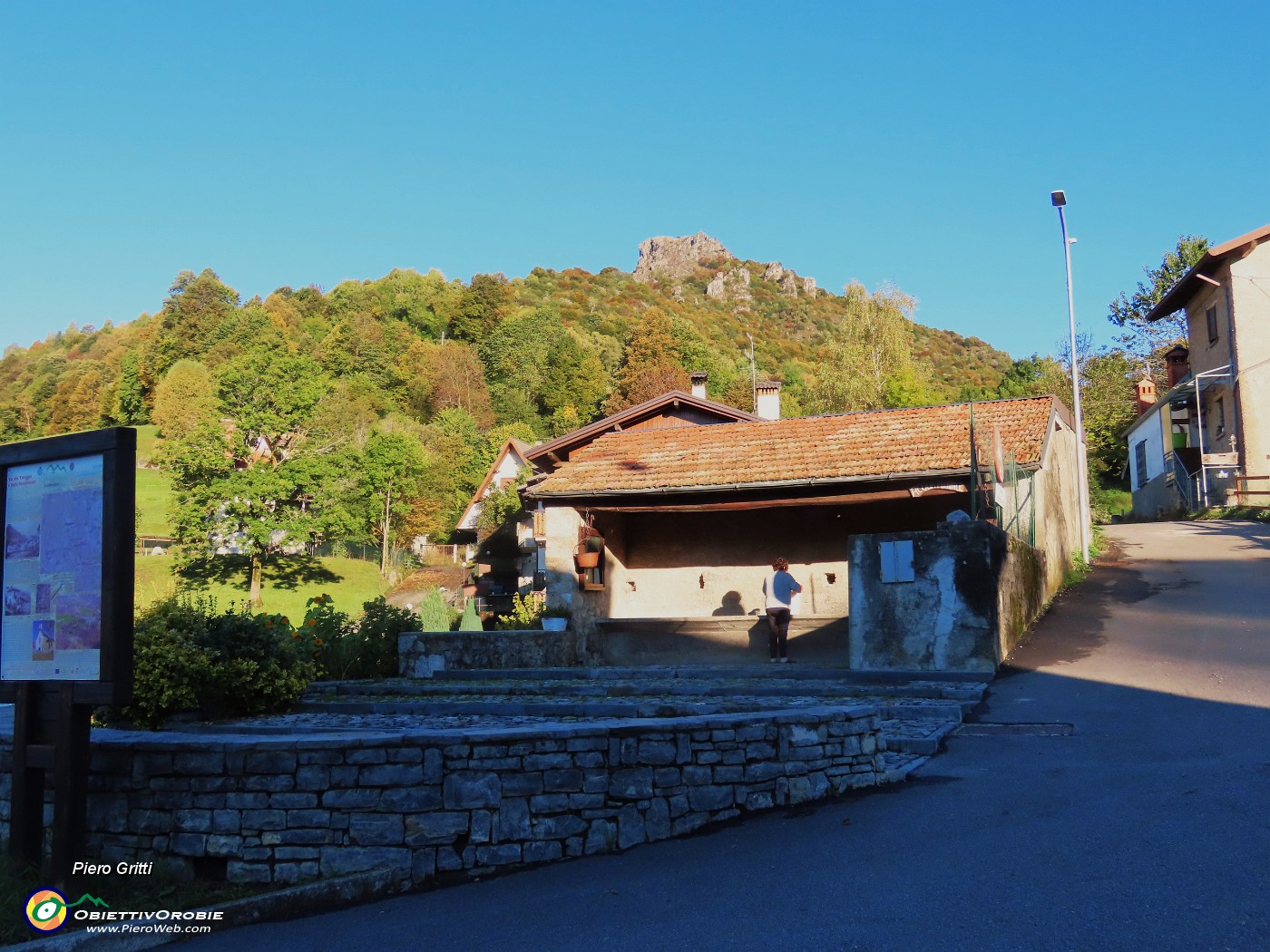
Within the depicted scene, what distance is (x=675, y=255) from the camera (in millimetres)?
137125

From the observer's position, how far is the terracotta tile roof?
16859mm

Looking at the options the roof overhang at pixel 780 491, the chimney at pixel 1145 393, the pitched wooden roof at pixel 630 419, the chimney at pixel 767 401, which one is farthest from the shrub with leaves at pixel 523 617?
the chimney at pixel 1145 393

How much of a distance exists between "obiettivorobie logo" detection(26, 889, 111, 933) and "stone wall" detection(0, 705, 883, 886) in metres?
0.80

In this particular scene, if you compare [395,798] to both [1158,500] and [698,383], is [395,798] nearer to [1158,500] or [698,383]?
[698,383]

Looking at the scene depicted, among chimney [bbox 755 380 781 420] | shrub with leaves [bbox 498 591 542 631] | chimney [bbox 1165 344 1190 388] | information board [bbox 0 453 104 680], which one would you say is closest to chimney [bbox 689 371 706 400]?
chimney [bbox 755 380 781 420]

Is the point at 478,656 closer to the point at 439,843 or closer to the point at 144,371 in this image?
the point at 439,843

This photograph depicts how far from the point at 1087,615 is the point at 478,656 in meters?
8.84

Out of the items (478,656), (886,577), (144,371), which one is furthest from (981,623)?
(144,371)

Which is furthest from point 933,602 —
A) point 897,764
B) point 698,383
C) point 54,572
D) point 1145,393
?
point 1145,393

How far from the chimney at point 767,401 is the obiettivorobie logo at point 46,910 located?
70.9ft

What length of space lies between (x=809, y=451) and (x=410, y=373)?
227ft

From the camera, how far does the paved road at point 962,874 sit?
194 inches

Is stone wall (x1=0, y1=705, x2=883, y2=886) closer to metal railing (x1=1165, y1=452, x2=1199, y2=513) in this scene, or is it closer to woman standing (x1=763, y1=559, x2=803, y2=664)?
woman standing (x1=763, y1=559, x2=803, y2=664)

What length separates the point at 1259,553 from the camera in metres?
19.9
